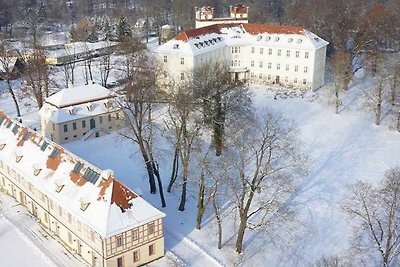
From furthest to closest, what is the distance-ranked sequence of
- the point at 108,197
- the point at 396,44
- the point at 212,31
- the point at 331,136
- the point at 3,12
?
the point at 3,12 < the point at 396,44 < the point at 212,31 < the point at 331,136 < the point at 108,197

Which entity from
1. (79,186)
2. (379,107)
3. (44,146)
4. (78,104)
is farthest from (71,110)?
(379,107)

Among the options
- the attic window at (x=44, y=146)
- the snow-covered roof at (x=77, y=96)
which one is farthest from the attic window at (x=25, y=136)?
the snow-covered roof at (x=77, y=96)

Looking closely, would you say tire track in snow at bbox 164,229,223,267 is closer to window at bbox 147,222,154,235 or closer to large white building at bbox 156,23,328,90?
window at bbox 147,222,154,235

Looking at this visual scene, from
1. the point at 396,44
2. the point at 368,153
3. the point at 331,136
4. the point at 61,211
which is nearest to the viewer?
the point at 61,211

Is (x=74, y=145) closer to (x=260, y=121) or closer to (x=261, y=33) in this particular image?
(x=260, y=121)

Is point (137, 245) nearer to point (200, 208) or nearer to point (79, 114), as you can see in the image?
point (200, 208)

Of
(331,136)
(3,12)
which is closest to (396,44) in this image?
(331,136)

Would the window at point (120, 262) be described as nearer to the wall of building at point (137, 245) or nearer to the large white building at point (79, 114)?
the wall of building at point (137, 245)
